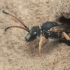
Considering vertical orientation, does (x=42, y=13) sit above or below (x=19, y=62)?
above

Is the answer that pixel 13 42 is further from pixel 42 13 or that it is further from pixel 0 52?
pixel 42 13

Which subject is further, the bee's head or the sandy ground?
the bee's head

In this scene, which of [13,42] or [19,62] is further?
[13,42]

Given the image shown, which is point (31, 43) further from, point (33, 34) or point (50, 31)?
point (50, 31)

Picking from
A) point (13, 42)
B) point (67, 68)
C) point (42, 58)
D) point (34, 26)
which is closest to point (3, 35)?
point (13, 42)

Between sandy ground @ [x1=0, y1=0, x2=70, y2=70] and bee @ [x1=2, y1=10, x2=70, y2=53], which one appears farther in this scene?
bee @ [x1=2, y1=10, x2=70, y2=53]

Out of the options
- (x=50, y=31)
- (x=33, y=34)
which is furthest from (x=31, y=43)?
(x=50, y=31)

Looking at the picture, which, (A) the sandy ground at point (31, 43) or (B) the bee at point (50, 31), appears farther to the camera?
(B) the bee at point (50, 31)

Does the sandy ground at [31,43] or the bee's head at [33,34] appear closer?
the sandy ground at [31,43]
